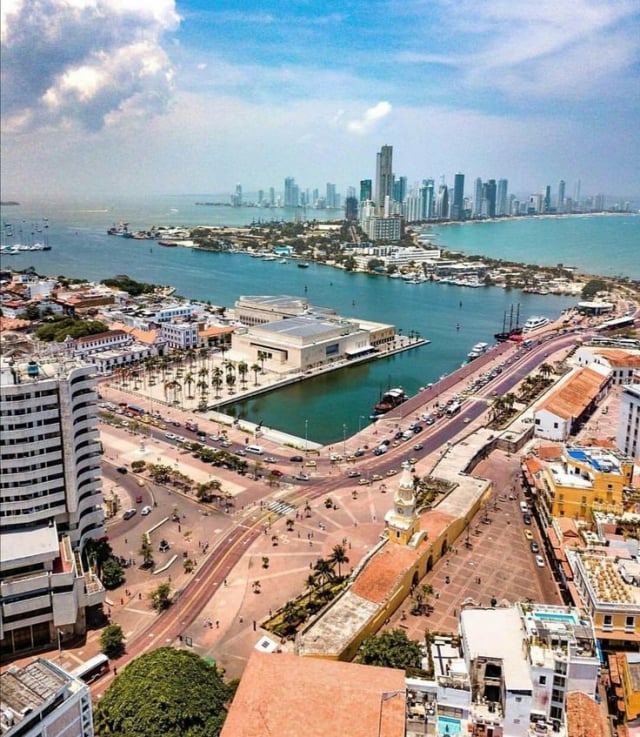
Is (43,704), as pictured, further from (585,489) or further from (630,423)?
(630,423)

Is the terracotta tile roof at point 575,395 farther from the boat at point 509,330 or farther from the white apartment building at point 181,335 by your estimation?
the white apartment building at point 181,335

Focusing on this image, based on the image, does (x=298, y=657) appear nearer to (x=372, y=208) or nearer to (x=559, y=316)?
(x=559, y=316)

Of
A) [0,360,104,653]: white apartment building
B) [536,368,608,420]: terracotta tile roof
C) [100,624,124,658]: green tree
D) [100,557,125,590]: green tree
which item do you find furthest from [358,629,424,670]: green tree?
[536,368,608,420]: terracotta tile roof

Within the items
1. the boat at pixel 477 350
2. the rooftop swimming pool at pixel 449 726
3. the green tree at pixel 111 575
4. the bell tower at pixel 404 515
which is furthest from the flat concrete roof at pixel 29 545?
the boat at pixel 477 350

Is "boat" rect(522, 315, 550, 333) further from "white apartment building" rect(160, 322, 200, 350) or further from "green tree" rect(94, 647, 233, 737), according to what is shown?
"green tree" rect(94, 647, 233, 737)

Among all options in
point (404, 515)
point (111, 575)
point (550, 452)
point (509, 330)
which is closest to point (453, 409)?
point (550, 452)

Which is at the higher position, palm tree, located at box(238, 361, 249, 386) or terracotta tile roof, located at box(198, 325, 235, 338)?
terracotta tile roof, located at box(198, 325, 235, 338)
